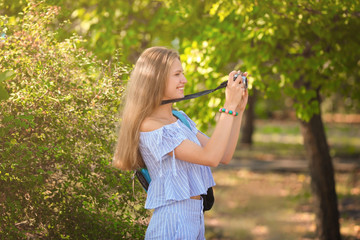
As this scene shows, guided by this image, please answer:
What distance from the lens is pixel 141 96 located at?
2656 millimetres

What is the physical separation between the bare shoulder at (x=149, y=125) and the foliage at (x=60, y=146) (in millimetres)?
947

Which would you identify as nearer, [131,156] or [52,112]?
[131,156]

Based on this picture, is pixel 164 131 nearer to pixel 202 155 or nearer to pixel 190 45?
pixel 202 155

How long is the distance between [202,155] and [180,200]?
0.30 m

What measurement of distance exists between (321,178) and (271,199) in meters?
4.04

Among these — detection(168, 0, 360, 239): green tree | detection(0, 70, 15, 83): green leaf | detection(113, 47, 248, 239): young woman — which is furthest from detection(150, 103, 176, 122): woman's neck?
detection(168, 0, 360, 239): green tree

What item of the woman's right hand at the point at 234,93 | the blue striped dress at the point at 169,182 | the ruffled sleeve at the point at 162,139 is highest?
the woman's right hand at the point at 234,93

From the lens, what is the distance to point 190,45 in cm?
604

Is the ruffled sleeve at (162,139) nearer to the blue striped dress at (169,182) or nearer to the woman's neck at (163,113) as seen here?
the blue striped dress at (169,182)

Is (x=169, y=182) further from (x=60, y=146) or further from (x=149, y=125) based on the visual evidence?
(x=60, y=146)

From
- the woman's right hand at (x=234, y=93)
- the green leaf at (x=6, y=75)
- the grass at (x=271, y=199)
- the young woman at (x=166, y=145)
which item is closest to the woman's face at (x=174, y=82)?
the young woman at (x=166, y=145)

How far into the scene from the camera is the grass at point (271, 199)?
880cm

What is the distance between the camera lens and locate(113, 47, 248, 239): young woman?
2564mm

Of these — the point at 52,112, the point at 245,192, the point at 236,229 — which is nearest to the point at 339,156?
the point at 245,192
